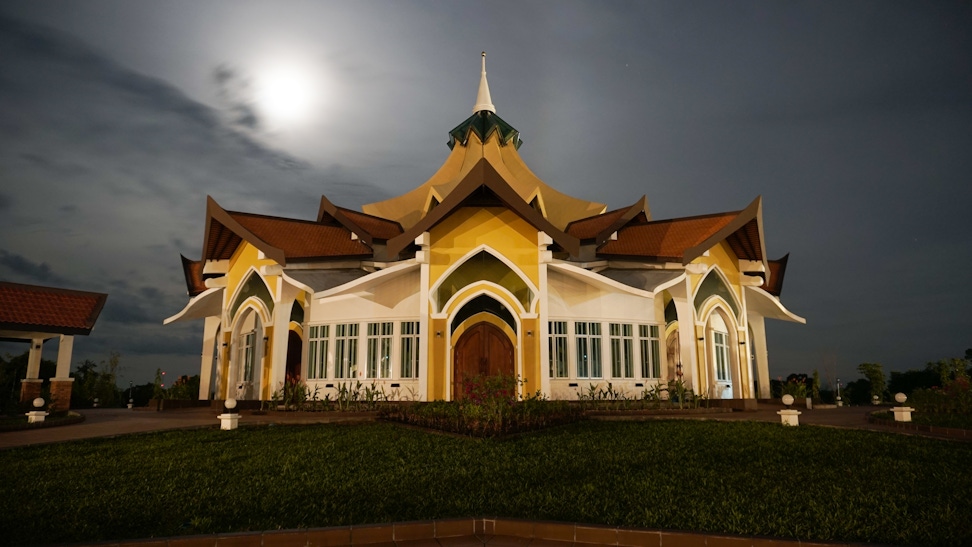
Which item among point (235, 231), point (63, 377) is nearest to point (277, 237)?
point (235, 231)

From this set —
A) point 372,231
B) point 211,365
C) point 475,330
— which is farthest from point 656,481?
point 211,365

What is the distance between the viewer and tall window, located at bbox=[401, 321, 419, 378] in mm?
17958

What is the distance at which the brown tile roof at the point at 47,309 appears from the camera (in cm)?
1703

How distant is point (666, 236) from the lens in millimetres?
20562

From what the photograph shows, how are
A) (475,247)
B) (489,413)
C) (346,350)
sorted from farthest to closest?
(346,350)
(475,247)
(489,413)

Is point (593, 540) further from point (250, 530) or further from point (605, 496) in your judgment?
point (250, 530)

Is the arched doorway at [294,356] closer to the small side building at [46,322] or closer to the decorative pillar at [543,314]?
the small side building at [46,322]

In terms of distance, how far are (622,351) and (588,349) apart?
112cm

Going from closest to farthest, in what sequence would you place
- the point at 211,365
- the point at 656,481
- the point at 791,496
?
the point at 791,496 → the point at 656,481 → the point at 211,365

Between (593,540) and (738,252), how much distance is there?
1754 cm

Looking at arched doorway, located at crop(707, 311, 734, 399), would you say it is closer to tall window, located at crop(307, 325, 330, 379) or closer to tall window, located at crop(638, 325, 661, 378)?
tall window, located at crop(638, 325, 661, 378)

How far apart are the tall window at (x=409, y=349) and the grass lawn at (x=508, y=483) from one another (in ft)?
22.1

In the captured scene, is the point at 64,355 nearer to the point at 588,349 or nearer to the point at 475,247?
the point at 475,247

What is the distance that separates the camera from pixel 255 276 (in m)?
20.1
